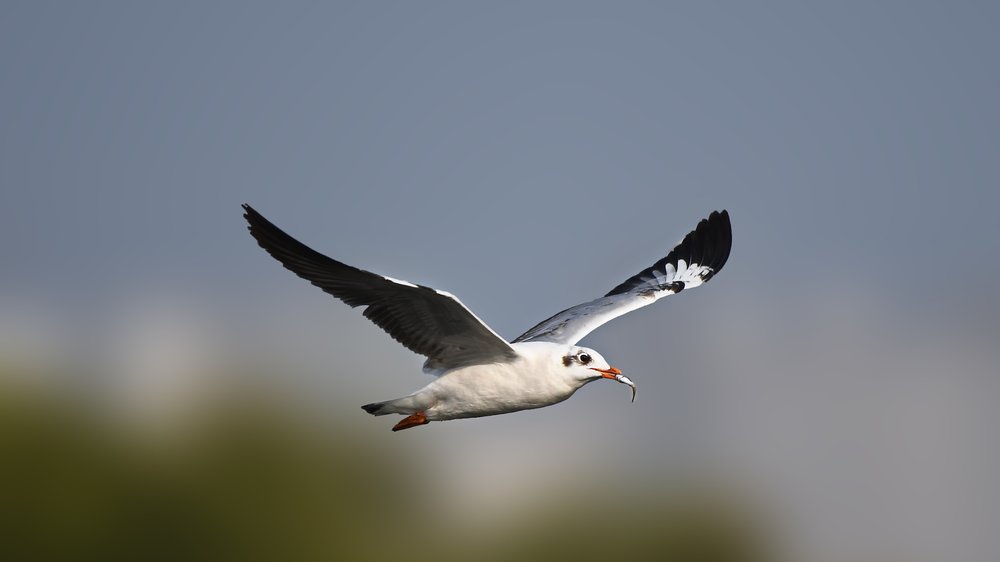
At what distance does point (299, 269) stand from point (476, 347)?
1.74 meters

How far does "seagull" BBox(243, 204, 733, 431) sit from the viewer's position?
11023mm

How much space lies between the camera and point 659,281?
16.4 m

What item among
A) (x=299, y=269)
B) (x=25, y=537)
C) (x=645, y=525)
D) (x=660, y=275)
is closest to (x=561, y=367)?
(x=299, y=269)

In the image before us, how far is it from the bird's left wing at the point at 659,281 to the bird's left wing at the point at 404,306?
82.0 inches

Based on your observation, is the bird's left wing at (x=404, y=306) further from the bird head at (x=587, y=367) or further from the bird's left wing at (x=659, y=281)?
the bird's left wing at (x=659, y=281)

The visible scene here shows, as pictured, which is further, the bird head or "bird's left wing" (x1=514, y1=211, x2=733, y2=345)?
"bird's left wing" (x1=514, y1=211, x2=733, y2=345)

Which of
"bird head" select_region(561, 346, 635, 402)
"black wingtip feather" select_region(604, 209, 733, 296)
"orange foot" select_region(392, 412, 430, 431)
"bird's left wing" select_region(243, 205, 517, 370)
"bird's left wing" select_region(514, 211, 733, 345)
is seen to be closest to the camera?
"bird's left wing" select_region(243, 205, 517, 370)

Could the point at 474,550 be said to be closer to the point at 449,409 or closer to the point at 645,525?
the point at 645,525

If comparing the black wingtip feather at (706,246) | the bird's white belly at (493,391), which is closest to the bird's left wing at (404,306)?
the bird's white belly at (493,391)

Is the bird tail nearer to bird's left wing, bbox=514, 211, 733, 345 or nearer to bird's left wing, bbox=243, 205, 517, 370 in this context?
bird's left wing, bbox=243, 205, 517, 370

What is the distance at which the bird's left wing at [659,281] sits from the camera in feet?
46.2

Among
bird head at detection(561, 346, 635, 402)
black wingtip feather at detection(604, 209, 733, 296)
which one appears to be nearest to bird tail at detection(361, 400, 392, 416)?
bird head at detection(561, 346, 635, 402)

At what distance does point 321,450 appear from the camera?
1441 inches

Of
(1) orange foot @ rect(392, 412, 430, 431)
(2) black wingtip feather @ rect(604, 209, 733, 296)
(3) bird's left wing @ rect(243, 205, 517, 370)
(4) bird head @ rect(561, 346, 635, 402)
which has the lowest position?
(1) orange foot @ rect(392, 412, 430, 431)
